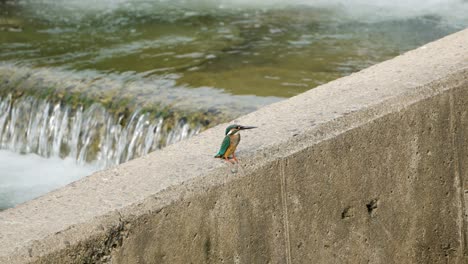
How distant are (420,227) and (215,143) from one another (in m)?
0.98

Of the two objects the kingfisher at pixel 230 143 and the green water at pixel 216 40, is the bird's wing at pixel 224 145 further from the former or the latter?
the green water at pixel 216 40

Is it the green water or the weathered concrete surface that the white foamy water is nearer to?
the green water

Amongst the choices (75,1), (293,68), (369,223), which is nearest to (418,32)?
(293,68)

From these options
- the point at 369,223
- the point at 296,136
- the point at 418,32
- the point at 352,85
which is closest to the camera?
the point at 296,136

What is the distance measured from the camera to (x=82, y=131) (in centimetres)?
664

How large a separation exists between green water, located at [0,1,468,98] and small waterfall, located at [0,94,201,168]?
489mm

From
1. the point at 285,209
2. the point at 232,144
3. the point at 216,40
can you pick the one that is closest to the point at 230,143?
the point at 232,144

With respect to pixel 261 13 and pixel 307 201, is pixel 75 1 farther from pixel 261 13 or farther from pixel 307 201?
pixel 307 201

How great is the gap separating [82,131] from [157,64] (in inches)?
38.2

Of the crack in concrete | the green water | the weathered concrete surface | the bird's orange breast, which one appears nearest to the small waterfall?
the green water

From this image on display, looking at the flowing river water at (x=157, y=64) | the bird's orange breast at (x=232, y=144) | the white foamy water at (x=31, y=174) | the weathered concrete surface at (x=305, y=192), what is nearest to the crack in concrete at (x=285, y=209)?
the weathered concrete surface at (x=305, y=192)

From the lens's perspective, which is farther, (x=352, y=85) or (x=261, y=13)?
(x=261, y=13)

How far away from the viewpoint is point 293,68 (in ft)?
23.2

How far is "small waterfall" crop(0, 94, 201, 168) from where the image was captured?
623 cm
